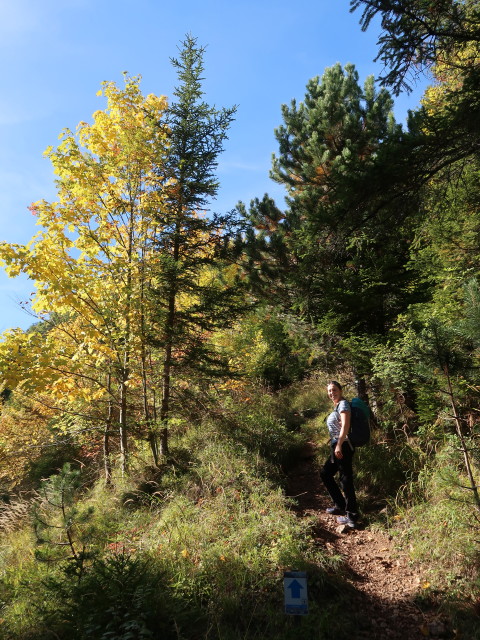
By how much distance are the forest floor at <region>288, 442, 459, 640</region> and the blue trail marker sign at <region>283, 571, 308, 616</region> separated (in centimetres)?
71

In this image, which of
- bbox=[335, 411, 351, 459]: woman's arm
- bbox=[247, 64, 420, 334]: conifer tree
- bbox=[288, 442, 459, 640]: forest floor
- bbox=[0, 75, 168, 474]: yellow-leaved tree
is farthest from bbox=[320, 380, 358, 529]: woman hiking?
bbox=[0, 75, 168, 474]: yellow-leaved tree

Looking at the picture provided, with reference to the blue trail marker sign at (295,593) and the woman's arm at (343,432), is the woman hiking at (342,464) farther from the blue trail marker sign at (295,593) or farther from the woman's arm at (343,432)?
the blue trail marker sign at (295,593)

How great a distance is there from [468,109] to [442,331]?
2272 millimetres

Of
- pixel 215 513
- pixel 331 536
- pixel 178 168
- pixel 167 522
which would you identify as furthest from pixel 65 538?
pixel 178 168

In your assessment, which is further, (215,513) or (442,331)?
(215,513)

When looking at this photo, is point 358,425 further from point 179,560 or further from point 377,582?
point 179,560

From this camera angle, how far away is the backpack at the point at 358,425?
4637mm

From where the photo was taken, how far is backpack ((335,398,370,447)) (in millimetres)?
4637

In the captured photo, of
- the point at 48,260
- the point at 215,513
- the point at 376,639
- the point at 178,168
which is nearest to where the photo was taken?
the point at 376,639

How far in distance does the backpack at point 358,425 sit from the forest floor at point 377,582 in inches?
44.3

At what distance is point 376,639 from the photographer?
2.99 meters

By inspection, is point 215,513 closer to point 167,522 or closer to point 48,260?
point 167,522

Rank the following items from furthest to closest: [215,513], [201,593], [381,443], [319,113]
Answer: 1. [319,113]
2. [381,443]
3. [215,513]
4. [201,593]

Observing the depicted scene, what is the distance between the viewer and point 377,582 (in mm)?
3695
